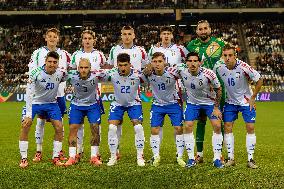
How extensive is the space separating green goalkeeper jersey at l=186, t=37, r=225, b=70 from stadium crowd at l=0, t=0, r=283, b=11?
1489 inches

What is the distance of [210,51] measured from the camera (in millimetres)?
9836

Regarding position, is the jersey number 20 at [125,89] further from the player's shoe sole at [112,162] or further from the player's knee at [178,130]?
the player's shoe sole at [112,162]

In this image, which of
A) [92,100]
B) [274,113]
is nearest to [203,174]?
[92,100]

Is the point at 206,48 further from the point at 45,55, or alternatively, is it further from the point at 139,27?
the point at 139,27

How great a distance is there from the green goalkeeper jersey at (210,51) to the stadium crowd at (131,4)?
37.8 m

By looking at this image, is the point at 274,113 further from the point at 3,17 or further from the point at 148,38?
the point at 3,17

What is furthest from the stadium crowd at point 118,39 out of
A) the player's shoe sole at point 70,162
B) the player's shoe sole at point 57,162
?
the player's shoe sole at point 70,162

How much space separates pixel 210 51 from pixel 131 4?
38.8m

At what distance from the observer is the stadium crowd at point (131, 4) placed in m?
47.3

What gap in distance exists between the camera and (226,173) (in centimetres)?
848

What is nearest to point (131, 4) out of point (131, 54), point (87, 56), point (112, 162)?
point (87, 56)

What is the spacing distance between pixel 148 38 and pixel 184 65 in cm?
3802

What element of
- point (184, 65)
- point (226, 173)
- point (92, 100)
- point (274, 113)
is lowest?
point (274, 113)

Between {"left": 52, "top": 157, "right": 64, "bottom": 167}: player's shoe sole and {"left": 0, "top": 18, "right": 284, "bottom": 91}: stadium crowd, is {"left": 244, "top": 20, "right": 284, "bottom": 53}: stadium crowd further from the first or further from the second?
{"left": 52, "top": 157, "right": 64, "bottom": 167}: player's shoe sole
